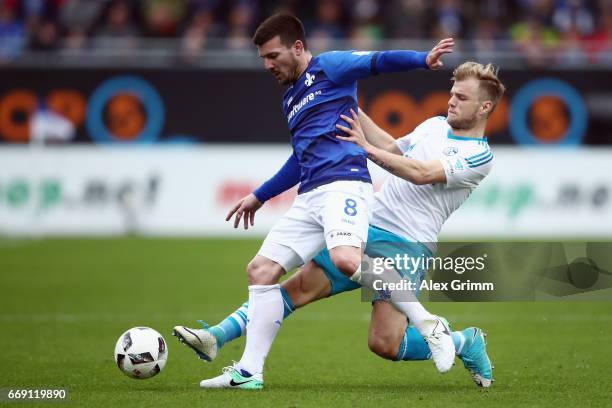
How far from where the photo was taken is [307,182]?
771cm

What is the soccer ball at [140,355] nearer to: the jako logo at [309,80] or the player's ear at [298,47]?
the jako logo at [309,80]

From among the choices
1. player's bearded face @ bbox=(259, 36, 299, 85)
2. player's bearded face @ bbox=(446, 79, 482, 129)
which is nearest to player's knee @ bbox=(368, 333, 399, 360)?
player's bearded face @ bbox=(446, 79, 482, 129)

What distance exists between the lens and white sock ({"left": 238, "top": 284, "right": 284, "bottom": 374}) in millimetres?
7566

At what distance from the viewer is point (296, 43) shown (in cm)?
764

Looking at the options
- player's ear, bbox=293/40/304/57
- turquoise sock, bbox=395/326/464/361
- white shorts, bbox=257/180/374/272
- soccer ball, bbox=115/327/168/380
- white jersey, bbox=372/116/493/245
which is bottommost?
soccer ball, bbox=115/327/168/380

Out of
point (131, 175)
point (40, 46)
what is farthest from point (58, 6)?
point (131, 175)

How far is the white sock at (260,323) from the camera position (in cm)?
757

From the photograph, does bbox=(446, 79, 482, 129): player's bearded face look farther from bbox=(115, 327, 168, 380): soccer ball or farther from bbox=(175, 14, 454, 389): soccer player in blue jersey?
bbox=(115, 327, 168, 380): soccer ball

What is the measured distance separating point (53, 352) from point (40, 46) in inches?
507

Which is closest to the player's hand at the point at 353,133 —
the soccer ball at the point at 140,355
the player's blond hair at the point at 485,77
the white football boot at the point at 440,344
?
the player's blond hair at the point at 485,77

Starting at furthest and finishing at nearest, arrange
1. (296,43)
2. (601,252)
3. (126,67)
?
1. (126,67)
2. (601,252)
3. (296,43)

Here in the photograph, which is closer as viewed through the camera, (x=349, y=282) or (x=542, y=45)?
(x=349, y=282)

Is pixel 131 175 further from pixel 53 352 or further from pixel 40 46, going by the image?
pixel 53 352

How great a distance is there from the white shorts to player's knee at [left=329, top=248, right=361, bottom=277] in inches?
Answer: 2.0
